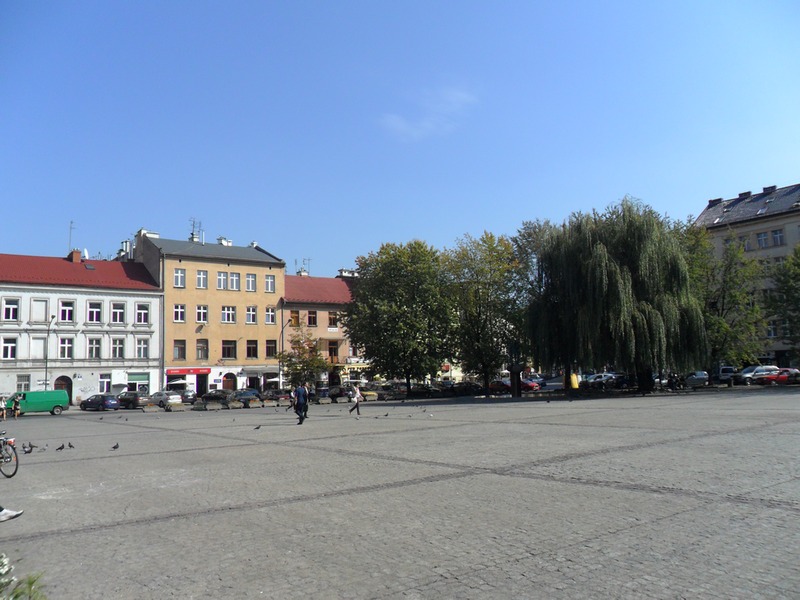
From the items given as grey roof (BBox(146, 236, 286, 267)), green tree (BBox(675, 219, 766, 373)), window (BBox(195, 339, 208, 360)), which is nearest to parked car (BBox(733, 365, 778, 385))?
green tree (BBox(675, 219, 766, 373))

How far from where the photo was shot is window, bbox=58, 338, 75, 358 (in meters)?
53.9

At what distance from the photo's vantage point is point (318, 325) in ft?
231

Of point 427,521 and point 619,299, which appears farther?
point 619,299

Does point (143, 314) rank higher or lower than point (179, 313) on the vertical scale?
lower

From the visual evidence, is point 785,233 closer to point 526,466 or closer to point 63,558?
point 526,466

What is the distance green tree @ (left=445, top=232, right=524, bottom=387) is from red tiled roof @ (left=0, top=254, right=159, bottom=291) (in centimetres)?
2899

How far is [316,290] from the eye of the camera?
72875 mm

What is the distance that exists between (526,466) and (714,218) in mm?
72001

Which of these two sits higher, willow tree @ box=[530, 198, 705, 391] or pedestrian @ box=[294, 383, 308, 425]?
willow tree @ box=[530, 198, 705, 391]

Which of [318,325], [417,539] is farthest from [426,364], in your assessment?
[417,539]

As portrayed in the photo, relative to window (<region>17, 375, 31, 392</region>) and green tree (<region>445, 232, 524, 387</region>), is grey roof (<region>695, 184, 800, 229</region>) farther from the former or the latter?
window (<region>17, 375, 31, 392</region>)

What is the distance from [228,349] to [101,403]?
16.3m

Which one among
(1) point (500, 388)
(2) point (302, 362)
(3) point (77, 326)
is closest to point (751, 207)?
(1) point (500, 388)

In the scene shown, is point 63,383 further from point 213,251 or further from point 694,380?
point 694,380
